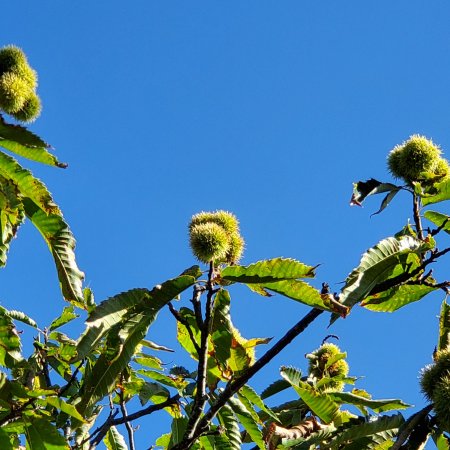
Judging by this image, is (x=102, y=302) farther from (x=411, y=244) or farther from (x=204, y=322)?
(x=411, y=244)

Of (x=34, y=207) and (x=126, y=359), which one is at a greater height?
(x=34, y=207)

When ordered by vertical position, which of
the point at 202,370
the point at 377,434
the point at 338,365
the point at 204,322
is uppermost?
the point at 338,365

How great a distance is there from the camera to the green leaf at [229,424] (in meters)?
2.59

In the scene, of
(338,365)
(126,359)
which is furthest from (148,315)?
(338,365)

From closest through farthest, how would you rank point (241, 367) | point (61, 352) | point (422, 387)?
point (241, 367) < point (422, 387) < point (61, 352)

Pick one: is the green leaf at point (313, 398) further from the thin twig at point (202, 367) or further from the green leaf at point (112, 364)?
the green leaf at point (112, 364)

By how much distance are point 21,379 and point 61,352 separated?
0.80 ft

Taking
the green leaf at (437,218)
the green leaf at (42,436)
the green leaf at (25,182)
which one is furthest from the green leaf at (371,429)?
the green leaf at (25,182)

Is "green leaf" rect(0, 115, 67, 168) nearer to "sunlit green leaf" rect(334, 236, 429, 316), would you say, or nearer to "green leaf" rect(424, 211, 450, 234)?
"sunlit green leaf" rect(334, 236, 429, 316)

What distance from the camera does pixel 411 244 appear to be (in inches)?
89.4

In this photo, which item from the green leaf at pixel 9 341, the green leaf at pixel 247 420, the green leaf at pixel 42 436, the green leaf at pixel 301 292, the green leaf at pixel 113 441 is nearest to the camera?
the green leaf at pixel 301 292

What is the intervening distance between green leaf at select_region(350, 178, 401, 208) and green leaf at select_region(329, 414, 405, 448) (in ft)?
2.70

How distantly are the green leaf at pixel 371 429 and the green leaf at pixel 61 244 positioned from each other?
1.11 metres

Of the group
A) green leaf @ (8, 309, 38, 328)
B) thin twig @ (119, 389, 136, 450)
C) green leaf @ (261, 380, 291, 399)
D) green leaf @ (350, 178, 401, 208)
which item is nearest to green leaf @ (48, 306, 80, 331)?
green leaf @ (8, 309, 38, 328)
